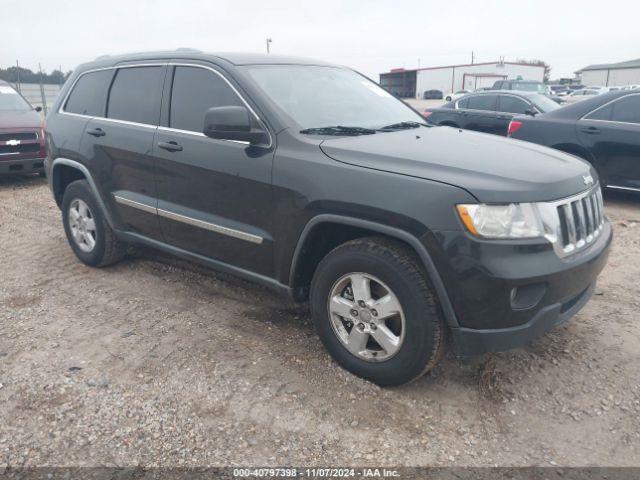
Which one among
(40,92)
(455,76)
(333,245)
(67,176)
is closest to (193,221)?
(333,245)

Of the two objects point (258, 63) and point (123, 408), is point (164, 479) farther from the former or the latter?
point (258, 63)

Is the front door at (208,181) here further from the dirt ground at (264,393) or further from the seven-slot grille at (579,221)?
the seven-slot grille at (579,221)

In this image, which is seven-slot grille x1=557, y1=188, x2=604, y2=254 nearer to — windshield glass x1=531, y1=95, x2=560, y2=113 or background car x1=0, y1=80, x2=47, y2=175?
windshield glass x1=531, y1=95, x2=560, y2=113

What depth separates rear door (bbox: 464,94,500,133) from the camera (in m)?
9.54

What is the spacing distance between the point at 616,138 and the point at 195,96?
537 centimetres

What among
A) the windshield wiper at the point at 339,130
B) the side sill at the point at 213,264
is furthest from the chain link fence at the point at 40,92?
the windshield wiper at the point at 339,130

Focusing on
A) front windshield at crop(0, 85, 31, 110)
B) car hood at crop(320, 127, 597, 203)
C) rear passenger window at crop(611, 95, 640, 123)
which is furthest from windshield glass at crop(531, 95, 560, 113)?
front windshield at crop(0, 85, 31, 110)

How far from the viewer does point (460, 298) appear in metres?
2.55

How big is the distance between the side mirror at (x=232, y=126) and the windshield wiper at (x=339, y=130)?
0.96 feet

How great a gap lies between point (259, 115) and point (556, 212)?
1786 millimetres

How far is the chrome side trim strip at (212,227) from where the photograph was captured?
131 inches

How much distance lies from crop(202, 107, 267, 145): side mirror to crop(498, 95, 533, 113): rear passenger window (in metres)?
7.64

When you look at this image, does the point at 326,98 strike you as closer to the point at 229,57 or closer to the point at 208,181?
the point at 229,57

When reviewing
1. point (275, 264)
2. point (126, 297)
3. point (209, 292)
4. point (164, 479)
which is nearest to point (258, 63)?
point (275, 264)
